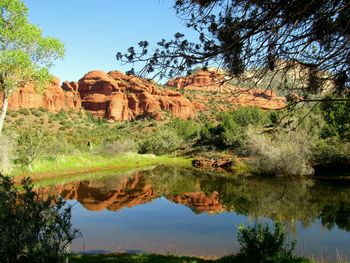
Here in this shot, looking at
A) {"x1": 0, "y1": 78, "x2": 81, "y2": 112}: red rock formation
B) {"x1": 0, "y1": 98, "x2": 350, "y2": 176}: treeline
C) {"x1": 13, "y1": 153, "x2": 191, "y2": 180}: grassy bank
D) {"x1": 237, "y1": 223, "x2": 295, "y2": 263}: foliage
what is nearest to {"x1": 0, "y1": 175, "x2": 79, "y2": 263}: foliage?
{"x1": 237, "y1": 223, "x2": 295, "y2": 263}: foliage

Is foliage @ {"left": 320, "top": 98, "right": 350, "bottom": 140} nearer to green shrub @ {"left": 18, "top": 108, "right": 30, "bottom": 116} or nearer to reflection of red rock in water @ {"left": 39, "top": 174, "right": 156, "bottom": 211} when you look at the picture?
reflection of red rock in water @ {"left": 39, "top": 174, "right": 156, "bottom": 211}

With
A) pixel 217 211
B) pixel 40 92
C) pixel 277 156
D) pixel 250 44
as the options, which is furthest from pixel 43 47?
pixel 277 156

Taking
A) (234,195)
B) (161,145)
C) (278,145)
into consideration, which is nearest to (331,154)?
(278,145)

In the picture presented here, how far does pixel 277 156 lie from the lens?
32.6 m

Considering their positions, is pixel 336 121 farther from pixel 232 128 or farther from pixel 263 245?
pixel 263 245

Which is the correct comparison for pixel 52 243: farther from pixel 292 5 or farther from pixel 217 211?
pixel 217 211

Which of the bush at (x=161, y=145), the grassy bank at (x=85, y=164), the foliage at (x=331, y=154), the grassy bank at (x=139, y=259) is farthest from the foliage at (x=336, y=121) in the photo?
the bush at (x=161, y=145)

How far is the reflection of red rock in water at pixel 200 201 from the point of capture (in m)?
21.3

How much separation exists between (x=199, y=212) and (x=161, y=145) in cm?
Result: 4370

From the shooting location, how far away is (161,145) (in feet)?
211

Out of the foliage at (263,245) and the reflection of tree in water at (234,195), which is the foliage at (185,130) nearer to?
the reflection of tree in water at (234,195)

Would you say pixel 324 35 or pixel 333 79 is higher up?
pixel 324 35

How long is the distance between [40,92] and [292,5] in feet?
63.3

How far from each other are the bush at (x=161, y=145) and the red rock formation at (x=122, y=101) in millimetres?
50709
